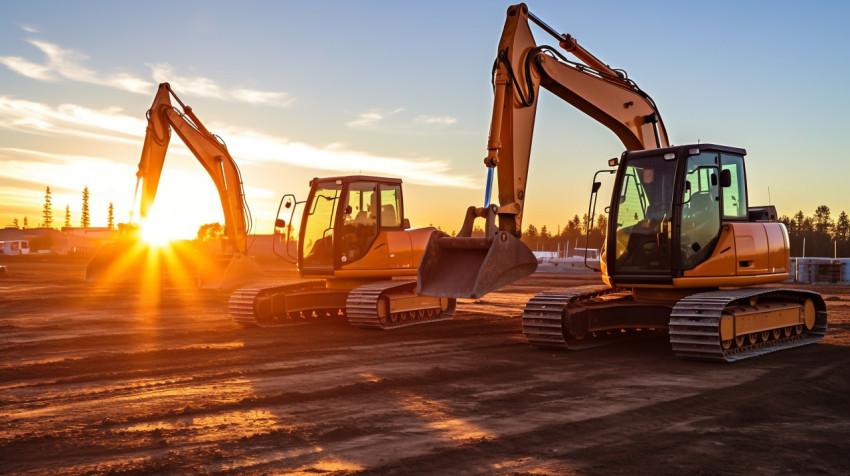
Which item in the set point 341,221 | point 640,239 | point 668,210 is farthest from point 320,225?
point 668,210

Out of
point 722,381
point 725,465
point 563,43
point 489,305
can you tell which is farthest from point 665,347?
point 489,305

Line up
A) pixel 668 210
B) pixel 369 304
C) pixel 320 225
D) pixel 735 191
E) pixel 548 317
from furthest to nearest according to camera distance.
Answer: pixel 320 225, pixel 369 304, pixel 735 191, pixel 548 317, pixel 668 210

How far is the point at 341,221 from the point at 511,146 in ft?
17.2

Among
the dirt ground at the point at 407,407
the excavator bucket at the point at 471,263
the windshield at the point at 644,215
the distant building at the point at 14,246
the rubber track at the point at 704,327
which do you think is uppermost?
the distant building at the point at 14,246

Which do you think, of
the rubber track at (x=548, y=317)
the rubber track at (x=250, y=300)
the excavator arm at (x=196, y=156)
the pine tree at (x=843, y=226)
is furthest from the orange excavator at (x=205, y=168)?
the pine tree at (x=843, y=226)

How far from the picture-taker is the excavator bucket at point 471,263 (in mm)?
8609

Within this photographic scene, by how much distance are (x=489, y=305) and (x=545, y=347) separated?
8.63m

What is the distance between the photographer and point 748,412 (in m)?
6.96

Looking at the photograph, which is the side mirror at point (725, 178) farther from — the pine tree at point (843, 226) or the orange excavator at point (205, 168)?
the pine tree at point (843, 226)

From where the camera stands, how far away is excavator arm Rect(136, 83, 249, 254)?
768 inches

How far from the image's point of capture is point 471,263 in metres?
8.99

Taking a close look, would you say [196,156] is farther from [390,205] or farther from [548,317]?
[548,317]

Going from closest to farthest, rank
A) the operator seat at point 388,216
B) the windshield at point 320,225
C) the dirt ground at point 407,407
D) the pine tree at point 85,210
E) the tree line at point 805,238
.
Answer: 1. the dirt ground at point 407,407
2. the windshield at point 320,225
3. the operator seat at point 388,216
4. the tree line at point 805,238
5. the pine tree at point 85,210

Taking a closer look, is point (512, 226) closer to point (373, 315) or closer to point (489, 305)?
point (373, 315)
